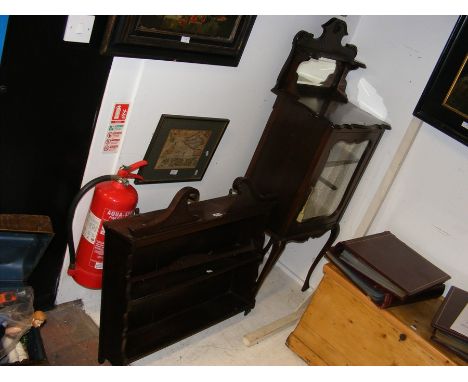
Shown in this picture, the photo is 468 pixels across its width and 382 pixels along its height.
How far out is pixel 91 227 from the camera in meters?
2.14

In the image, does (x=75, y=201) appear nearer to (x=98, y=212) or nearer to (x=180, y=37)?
(x=98, y=212)

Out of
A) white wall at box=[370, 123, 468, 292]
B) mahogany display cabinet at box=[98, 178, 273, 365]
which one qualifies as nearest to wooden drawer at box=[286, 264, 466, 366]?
white wall at box=[370, 123, 468, 292]

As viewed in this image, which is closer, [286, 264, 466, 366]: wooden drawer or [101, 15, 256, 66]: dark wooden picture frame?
[101, 15, 256, 66]: dark wooden picture frame

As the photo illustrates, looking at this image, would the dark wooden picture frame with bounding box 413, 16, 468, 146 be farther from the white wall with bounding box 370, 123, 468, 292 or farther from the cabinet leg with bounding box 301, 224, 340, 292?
the cabinet leg with bounding box 301, 224, 340, 292

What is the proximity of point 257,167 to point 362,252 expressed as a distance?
0.70 m

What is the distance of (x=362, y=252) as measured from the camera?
235cm

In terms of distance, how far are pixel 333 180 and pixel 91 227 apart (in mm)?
1254

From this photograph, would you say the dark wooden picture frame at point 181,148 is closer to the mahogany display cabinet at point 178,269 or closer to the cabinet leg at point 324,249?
the mahogany display cabinet at point 178,269

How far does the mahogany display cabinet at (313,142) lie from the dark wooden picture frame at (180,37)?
0.38 meters

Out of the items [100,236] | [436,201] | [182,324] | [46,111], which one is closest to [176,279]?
[182,324]

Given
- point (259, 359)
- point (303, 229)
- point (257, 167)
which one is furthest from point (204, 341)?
point (257, 167)

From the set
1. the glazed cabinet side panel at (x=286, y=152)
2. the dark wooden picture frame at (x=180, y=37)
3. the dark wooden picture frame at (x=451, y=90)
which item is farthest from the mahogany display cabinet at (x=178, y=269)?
the dark wooden picture frame at (x=451, y=90)

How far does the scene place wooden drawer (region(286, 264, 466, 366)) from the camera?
2156 millimetres

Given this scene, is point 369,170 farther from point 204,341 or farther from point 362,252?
point 204,341
